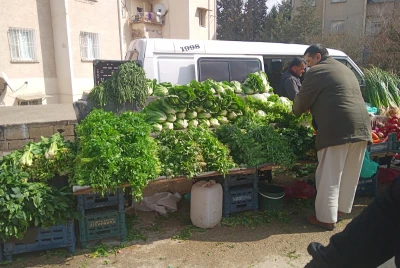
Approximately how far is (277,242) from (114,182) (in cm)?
207

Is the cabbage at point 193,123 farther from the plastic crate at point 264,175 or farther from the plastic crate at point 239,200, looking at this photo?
the plastic crate at point 264,175

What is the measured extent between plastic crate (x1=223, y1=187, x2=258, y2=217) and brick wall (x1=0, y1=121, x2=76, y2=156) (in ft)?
8.57

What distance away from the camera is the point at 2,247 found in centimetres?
344

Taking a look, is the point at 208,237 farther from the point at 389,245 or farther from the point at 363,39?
the point at 363,39

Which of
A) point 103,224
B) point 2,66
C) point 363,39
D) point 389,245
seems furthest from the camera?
point 363,39

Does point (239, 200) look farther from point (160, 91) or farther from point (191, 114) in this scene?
point (160, 91)

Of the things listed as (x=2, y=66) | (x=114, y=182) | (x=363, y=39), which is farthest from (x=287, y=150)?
(x=363, y=39)

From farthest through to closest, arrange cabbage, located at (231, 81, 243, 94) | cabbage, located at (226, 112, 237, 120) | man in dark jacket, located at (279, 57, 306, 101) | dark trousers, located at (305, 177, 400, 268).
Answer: man in dark jacket, located at (279, 57, 306, 101)
cabbage, located at (231, 81, 243, 94)
cabbage, located at (226, 112, 237, 120)
dark trousers, located at (305, 177, 400, 268)

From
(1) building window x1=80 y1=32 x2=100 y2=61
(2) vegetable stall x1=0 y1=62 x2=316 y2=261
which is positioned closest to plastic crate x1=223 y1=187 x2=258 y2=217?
(2) vegetable stall x1=0 y1=62 x2=316 y2=261

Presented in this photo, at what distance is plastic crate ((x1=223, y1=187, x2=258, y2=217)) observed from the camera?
443 centimetres

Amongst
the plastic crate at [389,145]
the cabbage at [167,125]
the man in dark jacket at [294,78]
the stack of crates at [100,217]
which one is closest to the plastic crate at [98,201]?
the stack of crates at [100,217]

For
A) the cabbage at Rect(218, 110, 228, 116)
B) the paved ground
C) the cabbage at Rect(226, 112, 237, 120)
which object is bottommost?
the paved ground

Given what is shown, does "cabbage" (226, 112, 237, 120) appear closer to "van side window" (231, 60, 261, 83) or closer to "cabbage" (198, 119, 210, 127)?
"cabbage" (198, 119, 210, 127)

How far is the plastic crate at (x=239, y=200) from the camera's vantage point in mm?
4426
